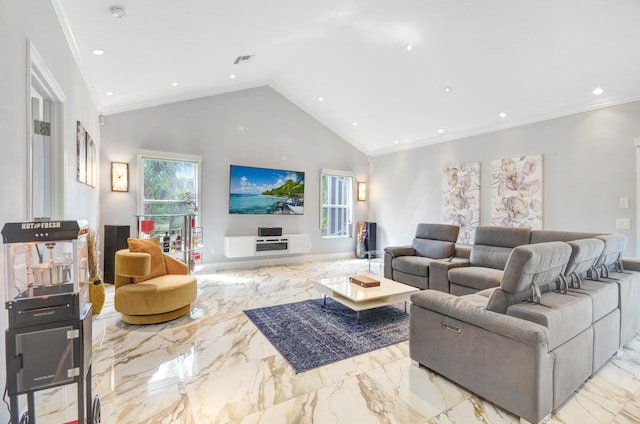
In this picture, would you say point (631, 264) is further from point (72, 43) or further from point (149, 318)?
point (72, 43)

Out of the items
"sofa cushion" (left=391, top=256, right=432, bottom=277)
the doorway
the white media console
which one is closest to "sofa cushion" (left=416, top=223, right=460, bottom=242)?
"sofa cushion" (left=391, top=256, right=432, bottom=277)

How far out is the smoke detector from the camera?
8.46 ft

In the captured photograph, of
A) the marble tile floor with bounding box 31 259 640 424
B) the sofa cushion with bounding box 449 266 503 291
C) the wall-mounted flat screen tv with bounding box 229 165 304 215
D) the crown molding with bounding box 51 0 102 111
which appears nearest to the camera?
the marble tile floor with bounding box 31 259 640 424

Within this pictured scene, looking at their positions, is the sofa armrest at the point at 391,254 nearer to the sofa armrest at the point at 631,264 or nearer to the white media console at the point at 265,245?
the white media console at the point at 265,245

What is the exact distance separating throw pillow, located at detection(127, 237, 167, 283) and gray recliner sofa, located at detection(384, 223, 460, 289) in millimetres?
3294

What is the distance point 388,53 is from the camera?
4387 mm

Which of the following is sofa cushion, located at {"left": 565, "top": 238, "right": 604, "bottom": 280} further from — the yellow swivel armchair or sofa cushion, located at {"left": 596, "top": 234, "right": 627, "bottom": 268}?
the yellow swivel armchair

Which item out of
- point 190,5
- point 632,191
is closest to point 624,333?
point 632,191

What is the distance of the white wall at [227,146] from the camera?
16.3ft

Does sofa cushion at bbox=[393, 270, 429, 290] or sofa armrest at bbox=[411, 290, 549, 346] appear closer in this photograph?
sofa armrest at bbox=[411, 290, 549, 346]

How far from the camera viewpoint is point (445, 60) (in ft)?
13.6

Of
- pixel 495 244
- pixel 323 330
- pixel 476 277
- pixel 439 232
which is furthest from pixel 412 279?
pixel 323 330

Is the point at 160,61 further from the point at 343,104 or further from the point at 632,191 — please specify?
the point at 632,191

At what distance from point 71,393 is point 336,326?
2.13 metres
